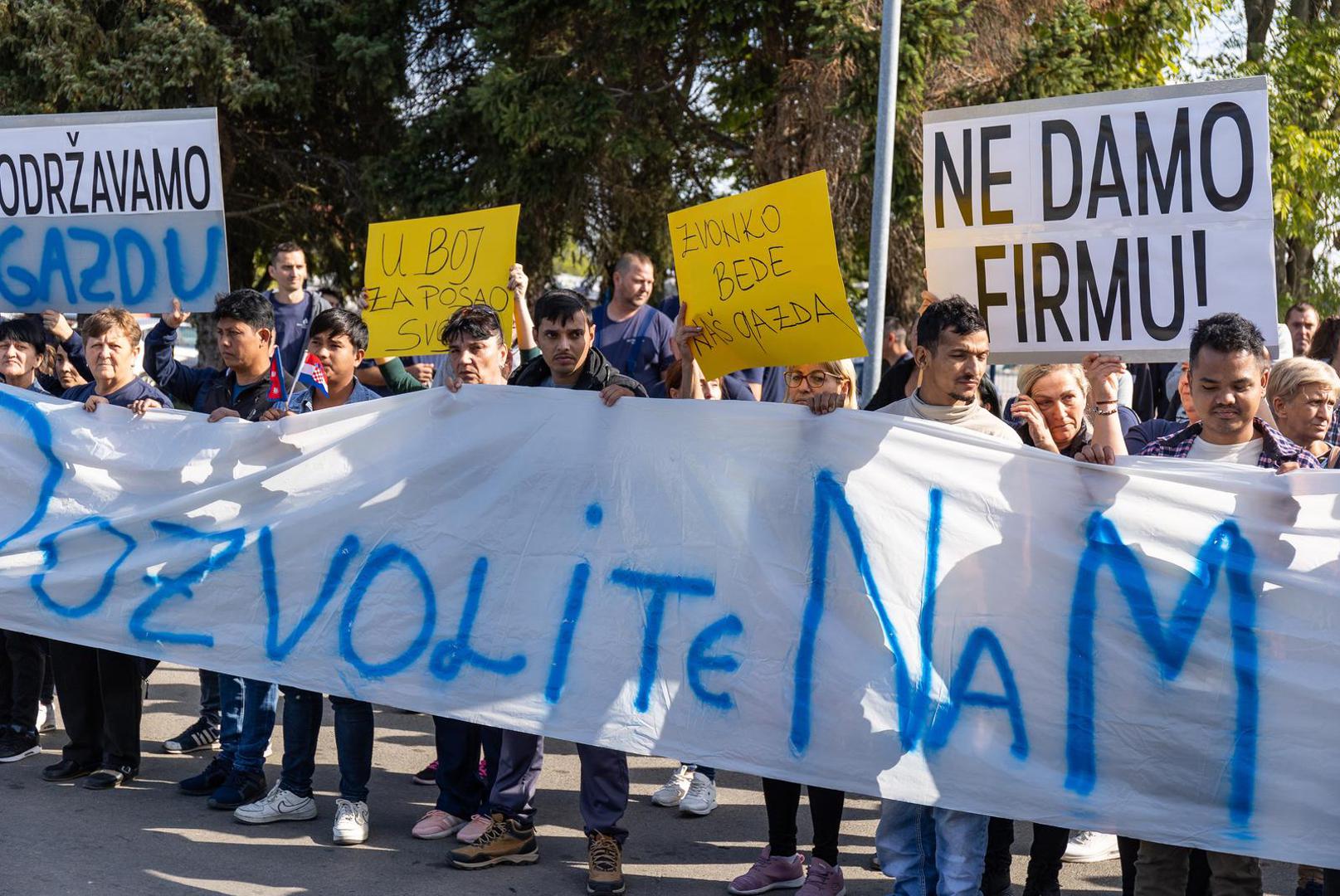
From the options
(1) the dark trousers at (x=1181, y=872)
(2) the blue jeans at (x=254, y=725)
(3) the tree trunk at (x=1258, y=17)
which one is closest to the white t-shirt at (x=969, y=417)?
(1) the dark trousers at (x=1181, y=872)

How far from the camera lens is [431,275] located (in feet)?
19.1

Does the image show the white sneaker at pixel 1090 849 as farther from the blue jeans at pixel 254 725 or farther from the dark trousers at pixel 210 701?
the dark trousers at pixel 210 701

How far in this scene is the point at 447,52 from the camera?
1492 centimetres

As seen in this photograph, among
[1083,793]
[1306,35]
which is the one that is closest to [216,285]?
[1083,793]

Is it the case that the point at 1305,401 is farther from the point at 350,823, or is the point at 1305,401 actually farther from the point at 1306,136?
the point at 1306,136

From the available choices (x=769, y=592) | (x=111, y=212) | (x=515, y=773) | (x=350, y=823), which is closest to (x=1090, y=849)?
(x=769, y=592)

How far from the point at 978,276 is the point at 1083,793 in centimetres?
168

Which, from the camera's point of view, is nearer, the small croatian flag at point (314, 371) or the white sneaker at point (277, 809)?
the white sneaker at point (277, 809)

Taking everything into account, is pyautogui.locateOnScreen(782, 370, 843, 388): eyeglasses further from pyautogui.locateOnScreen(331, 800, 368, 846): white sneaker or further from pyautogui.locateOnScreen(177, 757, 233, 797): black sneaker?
pyautogui.locateOnScreen(177, 757, 233, 797): black sneaker

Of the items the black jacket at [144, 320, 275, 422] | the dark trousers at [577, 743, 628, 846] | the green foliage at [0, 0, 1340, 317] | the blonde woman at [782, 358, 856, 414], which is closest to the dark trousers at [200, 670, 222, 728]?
the black jacket at [144, 320, 275, 422]

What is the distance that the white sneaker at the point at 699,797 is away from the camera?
17.4 feet

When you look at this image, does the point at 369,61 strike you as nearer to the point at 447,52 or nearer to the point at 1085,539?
the point at 447,52

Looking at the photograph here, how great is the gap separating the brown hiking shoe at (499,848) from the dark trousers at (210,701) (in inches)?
70.1

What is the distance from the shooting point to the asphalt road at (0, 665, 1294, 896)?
4.53 meters
